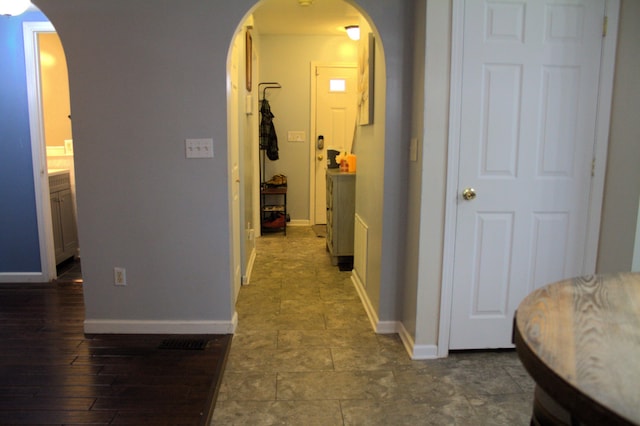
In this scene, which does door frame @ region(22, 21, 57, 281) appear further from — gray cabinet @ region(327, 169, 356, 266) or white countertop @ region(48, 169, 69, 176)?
gray cabinet @ region(327, 169, 356, 266)

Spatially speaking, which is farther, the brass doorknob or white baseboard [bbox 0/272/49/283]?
white baseboard [bbox 0/272/49/283]

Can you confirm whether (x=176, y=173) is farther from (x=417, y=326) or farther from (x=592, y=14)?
(x=592, y=14)

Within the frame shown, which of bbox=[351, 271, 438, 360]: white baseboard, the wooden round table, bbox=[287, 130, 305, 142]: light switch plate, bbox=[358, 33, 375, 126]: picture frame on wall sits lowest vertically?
bbox=[351, 271, 438, 360]: white baseboard

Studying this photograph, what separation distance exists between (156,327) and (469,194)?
Result: 2036 mm

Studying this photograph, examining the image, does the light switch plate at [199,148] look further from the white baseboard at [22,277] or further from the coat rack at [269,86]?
the coat rack at [269,86]

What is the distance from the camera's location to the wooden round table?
2.66 feet

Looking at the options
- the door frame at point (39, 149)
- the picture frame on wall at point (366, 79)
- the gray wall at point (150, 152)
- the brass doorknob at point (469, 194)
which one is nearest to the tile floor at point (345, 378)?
the gray wall at point (150, 152)

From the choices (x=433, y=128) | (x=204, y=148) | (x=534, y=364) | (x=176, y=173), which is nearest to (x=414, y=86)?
(x=433, y=128)

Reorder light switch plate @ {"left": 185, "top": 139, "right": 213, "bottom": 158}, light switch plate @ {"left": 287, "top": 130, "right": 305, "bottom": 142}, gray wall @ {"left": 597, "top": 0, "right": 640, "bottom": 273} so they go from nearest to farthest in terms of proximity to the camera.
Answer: gray wall @ {"left": 597, "top": 0, "right": 640, "bottom": 273} < light switch plate @ {"left": 185, "top": 139, "right": 213, "bottom": 158} < light switch plate @ {"left": 287, "top": 130, "right": 305, "bottom": 142}

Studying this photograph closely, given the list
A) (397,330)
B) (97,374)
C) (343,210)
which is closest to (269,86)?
(343,210)

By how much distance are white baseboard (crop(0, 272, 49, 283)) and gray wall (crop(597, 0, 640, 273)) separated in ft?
13.5

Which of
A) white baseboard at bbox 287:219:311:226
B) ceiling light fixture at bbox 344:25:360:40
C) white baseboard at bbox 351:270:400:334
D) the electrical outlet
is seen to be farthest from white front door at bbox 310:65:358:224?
the electrical outlet

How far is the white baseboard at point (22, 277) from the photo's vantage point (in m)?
3.93

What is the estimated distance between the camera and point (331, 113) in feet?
21.5
